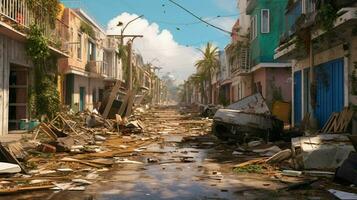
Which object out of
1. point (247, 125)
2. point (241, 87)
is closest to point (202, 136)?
point (247, 125)

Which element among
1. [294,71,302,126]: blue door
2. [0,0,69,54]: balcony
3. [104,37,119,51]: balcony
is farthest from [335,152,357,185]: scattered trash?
[104,37,119,51]: balcony

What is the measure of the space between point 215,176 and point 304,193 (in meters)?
2.39

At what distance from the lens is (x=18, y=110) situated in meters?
21.8

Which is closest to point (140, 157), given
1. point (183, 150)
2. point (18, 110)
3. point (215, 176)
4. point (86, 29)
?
point (183, 150)

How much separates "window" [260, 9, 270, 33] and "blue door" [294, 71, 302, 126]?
801 cm

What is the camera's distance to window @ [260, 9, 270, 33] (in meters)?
30.6

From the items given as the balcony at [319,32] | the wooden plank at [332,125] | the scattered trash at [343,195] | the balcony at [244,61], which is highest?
the balcony at [244,61]

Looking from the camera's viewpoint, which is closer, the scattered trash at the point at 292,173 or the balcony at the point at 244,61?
the scattered trash at the point at 292,173

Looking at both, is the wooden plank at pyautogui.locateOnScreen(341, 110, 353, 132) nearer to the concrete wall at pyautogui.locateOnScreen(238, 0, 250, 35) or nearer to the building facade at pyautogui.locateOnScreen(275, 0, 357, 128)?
the building facade at pyautogui.locateOnScreen(275, 0, 357, 128)

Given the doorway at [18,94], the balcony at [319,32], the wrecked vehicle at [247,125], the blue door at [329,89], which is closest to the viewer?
the balcony at [319,32]

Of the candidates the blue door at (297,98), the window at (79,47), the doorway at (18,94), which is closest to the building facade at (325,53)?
the blue door at (297,98)

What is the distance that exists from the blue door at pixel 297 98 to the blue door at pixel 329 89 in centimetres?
375

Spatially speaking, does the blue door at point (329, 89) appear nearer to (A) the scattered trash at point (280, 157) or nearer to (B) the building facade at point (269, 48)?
(A) the scattered trash at point (280, 157)

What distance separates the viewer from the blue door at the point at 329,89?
16.0 metres
